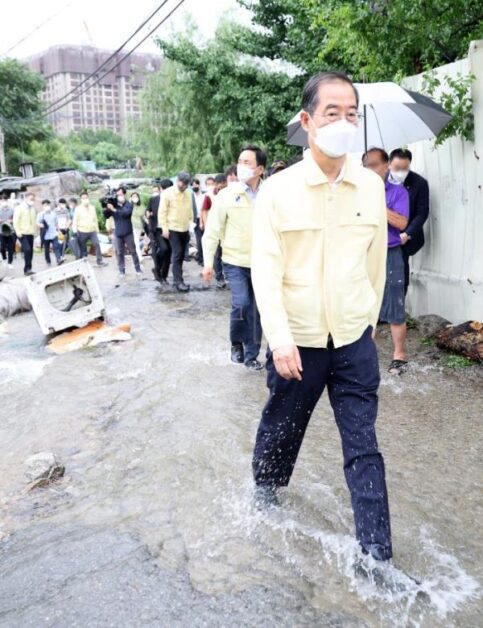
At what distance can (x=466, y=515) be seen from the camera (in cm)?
321

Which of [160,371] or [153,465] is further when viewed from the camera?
[160,371]

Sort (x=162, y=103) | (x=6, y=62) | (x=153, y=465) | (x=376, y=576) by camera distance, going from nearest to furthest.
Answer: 1. (x=376, y=576)
2. (x=153, y=465)
3. (x=162, y=103)
4. (x=6, y=62)

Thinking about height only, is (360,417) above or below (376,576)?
above

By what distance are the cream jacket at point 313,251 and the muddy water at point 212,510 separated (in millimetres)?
1019

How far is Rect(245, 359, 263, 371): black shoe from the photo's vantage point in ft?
19.4

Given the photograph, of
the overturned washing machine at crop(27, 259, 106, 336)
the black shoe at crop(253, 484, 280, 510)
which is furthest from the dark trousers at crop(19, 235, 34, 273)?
the black shoe at crop(253, 484, 280, 510)

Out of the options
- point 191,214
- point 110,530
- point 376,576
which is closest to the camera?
point 376,576

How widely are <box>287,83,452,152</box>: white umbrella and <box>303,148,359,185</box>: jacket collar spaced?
9.47 feet

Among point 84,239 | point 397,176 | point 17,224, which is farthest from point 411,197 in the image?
point 17,224

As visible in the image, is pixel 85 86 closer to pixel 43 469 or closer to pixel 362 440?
pixel 43 469

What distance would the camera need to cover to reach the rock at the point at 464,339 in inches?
220

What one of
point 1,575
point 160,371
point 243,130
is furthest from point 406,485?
point 243,130

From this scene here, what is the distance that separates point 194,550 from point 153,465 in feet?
3.45

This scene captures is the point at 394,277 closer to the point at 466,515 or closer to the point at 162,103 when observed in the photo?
the point at 466,515
